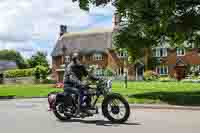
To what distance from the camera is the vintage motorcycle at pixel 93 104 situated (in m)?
12.2

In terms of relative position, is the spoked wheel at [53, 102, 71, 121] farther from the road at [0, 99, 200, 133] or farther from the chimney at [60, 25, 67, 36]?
the chimney at [60, 25, 67, 36]

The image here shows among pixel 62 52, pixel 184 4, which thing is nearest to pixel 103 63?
pixel 62 52

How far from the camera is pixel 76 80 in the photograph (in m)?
12.6

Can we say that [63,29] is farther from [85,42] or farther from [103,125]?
[103,125]

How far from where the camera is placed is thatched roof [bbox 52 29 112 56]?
82.1 m

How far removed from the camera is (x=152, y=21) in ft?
72.0

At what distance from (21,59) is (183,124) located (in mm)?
142798

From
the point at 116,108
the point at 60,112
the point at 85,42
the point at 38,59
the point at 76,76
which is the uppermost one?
the point at 85,42

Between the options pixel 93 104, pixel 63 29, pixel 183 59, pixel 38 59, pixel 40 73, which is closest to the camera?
pixel 93 104

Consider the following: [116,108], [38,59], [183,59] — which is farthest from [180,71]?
[116,108]

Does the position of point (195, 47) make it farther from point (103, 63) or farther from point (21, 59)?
point (21, 59)

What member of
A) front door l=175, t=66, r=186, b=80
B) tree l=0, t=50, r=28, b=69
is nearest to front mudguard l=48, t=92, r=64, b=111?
front door l=175, t=66, r=186, b=80

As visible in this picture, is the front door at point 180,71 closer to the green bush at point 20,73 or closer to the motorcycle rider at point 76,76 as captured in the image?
the green bush at point 20,73

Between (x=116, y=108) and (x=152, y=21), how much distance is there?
10.5 metres
